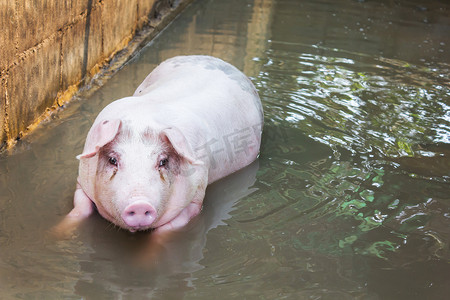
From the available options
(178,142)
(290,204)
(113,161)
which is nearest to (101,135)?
(113,161)

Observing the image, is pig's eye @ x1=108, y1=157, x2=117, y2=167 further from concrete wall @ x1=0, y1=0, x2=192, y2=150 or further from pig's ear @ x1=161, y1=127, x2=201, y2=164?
concrete wall @ x1=0, y1=0, x2=192, y2=150

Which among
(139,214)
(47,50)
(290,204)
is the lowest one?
(290,204)

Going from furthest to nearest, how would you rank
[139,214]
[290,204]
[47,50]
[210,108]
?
[47,50]
[210,108]
[290,204]
[139,214]

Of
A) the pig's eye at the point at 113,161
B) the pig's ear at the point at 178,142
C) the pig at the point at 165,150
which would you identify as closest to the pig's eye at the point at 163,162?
the pig at the point at 165,150

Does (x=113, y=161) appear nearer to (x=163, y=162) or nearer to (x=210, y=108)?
(x=163, y=162)

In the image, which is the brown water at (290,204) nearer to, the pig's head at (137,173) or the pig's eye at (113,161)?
the pig's head at (137,173)

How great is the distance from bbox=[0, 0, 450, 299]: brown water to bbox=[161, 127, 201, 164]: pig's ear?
552 mm

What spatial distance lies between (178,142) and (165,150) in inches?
3.7

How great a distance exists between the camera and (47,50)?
5234mm

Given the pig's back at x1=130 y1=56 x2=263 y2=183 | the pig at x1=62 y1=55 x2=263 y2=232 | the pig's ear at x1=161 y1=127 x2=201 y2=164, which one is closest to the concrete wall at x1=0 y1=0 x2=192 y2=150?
the pig's back at x1=130 y1=56 x2=263 y2=183

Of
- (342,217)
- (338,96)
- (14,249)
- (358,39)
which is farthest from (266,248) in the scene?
(358,39)

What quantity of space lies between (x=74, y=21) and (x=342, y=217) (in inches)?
120

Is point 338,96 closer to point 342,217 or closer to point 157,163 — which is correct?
point 342,217

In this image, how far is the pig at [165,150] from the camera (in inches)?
141
